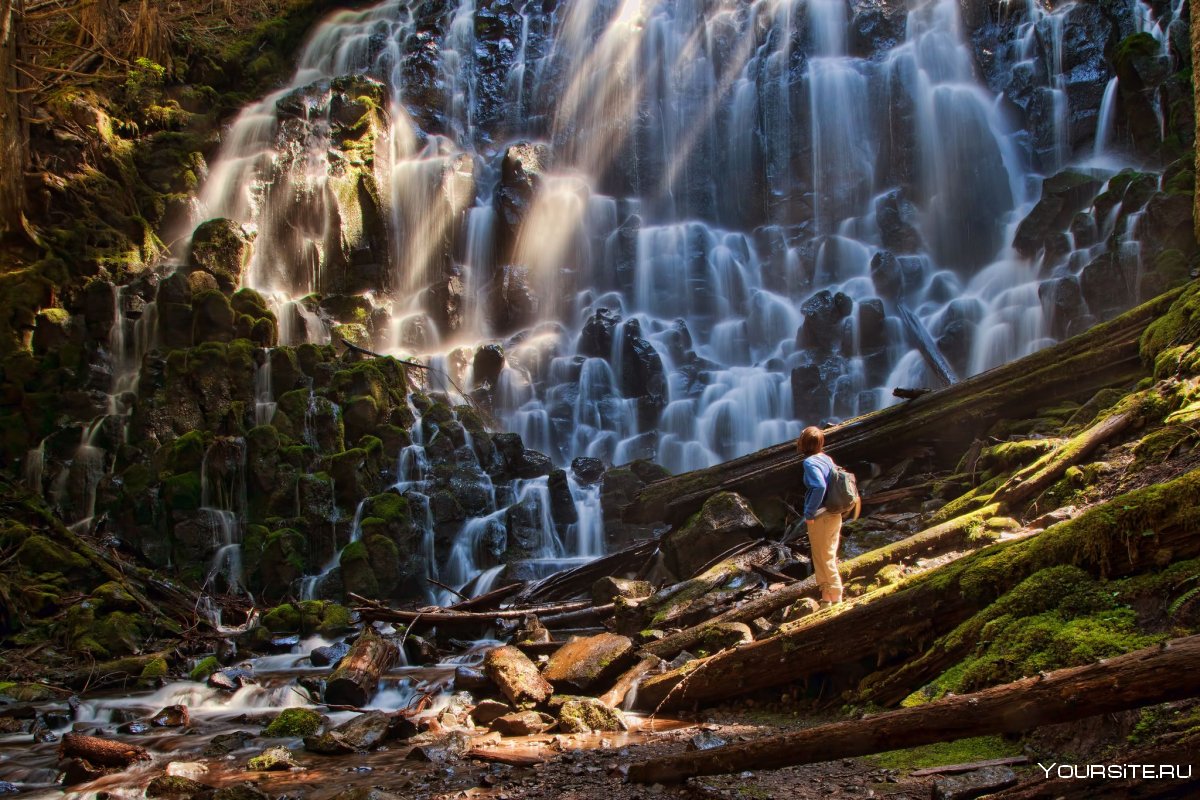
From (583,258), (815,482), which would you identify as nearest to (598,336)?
(583,258)

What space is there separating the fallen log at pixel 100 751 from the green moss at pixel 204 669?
305 cm

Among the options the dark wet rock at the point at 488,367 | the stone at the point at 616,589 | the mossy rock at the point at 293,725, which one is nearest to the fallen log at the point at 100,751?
the mossy rock at the point at 293,725

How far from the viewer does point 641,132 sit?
32.9 m

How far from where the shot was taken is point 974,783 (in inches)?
123

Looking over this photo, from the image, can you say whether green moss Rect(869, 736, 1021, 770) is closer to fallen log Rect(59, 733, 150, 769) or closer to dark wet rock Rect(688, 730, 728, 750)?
dark wet rock Rect(688, 730, 728, 750)

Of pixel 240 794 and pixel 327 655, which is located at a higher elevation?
pixel 240 794

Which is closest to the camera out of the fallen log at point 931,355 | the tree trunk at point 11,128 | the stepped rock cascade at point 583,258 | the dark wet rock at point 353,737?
the dark wet rock at point 353,737

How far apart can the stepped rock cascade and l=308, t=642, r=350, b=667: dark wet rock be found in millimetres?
3682

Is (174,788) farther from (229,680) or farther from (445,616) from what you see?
(445,616)

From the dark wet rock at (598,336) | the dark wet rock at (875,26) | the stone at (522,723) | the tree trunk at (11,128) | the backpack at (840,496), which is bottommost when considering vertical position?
the stone at (522,723)

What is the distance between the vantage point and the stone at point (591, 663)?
688 centimetres

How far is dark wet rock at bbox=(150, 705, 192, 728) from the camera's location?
7.76m

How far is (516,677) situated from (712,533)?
3.39 meters

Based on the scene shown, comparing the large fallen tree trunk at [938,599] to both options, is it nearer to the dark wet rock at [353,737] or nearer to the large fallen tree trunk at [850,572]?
the large fallen tree trunk at [850,572]
